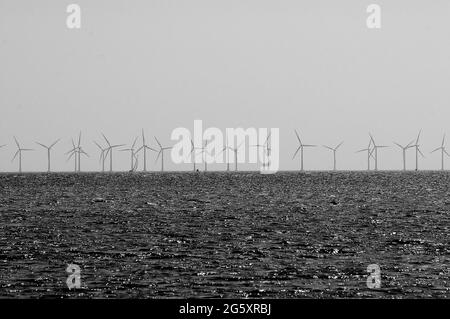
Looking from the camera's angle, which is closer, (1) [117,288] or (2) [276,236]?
(1) [117,288]

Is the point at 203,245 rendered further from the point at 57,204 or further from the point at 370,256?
the point at 57,204

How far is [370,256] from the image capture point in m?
70.5

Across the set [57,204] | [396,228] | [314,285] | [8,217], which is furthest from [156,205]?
[314,285]

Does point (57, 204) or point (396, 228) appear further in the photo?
point (57, 204)

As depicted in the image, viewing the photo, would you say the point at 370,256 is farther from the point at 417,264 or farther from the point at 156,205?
the point at 156,205

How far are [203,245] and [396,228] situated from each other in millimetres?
27454

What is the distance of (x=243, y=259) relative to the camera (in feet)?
222

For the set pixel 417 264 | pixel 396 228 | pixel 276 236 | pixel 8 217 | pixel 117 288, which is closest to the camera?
pixel 117 288

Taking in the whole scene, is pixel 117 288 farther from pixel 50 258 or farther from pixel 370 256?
pixel 370 256

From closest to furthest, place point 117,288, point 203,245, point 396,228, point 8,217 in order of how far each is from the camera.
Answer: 1. point 117,288
2. point 203,245
3. point 396,228
4. point 8,217
